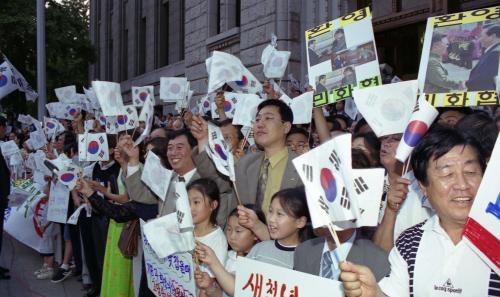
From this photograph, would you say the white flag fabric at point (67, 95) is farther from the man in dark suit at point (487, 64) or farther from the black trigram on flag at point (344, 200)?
the black trigram on flag at point (344, 200)

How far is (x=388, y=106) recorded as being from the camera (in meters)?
3.09

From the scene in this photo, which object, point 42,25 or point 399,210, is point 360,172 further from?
point 42,25

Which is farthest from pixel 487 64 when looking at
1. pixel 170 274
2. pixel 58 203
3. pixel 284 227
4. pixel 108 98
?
pixel 58 203

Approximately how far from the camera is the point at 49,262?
7.17 m

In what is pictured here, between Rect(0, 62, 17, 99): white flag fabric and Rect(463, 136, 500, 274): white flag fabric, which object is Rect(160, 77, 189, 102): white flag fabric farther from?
Rect(463, 136, 500, 274): white flag fabric

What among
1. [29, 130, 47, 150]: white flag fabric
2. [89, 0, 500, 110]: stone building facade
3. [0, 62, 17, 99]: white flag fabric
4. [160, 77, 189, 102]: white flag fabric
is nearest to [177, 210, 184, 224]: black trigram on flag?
[160, 77, 189, 102]: white flag fabric

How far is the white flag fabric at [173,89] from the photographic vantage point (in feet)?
22.7

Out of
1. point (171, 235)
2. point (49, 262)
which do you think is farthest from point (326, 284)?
point (49, 262)

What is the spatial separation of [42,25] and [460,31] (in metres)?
11.2

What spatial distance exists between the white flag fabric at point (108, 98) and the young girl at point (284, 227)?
265 cm

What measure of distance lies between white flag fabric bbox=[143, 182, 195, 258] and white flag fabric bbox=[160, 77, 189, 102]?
12.8ft

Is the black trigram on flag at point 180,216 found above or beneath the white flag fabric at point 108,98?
beneath

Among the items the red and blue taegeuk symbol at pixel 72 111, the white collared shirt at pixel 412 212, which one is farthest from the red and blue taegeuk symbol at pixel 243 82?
the red and blue taegeuk symbol at pixel 72 111

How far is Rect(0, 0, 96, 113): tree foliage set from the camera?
23.1m
